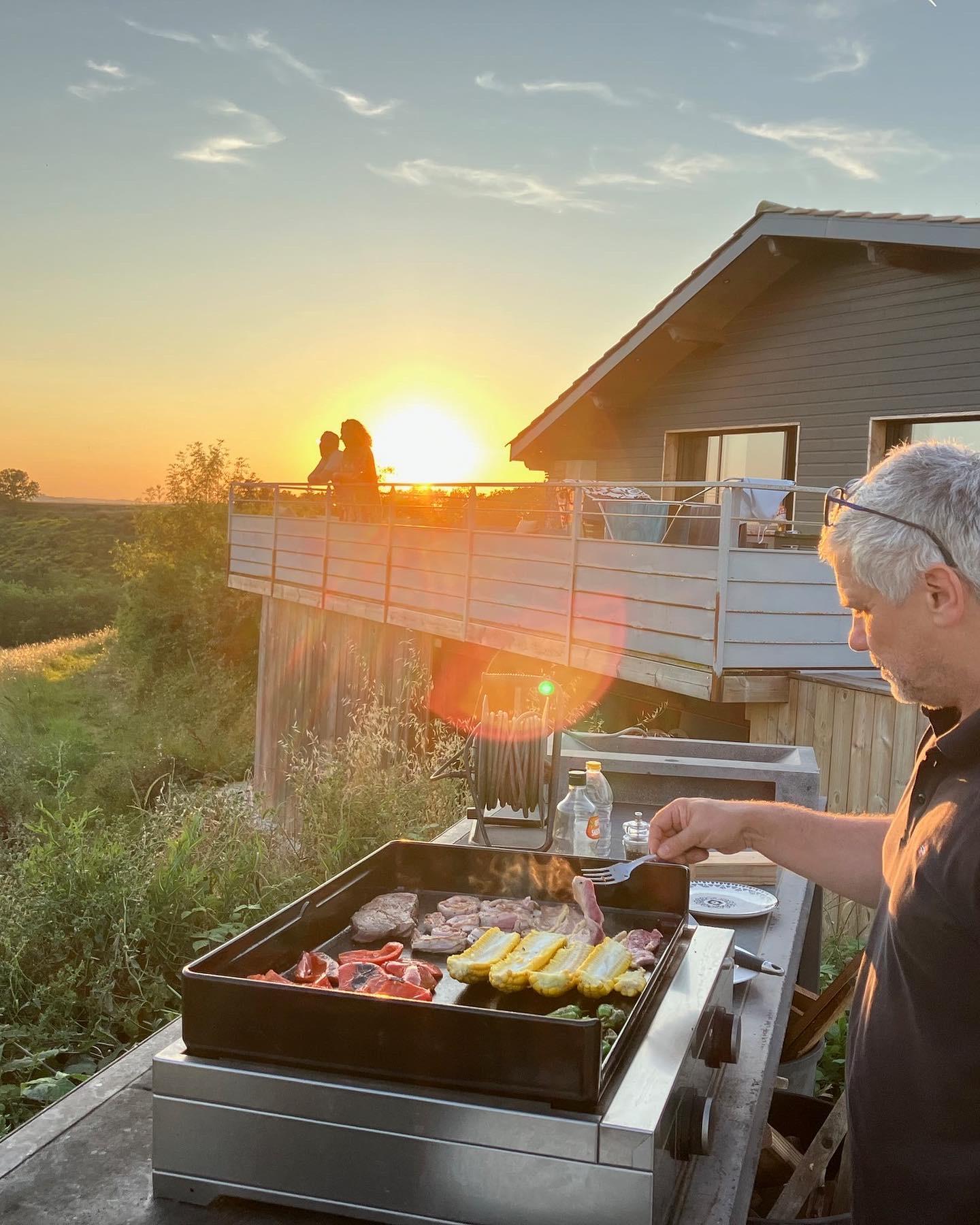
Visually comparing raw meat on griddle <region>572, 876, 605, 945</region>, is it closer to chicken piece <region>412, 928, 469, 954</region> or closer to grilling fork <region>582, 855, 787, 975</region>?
grilling fork <region>582, 855, 787, 975</region>

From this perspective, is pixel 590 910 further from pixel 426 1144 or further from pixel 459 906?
pixel 426 1144

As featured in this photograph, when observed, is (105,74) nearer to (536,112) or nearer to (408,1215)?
(536,112)

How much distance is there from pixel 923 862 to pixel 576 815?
137 centimetres

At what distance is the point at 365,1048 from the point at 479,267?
18307 millimetres

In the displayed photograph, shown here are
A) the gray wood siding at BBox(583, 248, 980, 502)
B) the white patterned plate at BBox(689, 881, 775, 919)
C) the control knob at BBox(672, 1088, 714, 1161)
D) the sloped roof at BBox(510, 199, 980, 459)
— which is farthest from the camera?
the gray wood siding at BBox(583, 248, 980, 502)

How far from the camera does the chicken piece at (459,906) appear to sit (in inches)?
82.5

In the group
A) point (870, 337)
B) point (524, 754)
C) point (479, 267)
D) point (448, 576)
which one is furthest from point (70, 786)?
point (524, 754)

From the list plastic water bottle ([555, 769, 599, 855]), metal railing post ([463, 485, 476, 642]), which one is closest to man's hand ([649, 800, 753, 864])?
plastic water bottle ([555, 769, 599, 855])

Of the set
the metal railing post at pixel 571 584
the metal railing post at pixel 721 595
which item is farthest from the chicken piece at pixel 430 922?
the metal railing post at pixel 571 584

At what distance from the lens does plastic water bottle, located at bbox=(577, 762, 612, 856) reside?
2779 mm

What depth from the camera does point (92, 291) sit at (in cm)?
2720

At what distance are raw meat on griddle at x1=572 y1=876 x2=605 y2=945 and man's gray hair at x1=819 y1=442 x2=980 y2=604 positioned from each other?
785mm

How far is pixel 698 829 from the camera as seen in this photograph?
2.18 meters

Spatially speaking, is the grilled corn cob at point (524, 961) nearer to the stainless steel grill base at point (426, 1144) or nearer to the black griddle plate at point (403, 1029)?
the black griddle plate at point (403, 1029)
